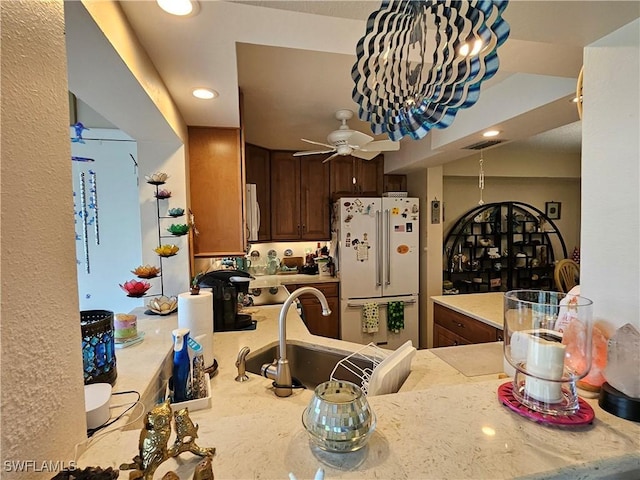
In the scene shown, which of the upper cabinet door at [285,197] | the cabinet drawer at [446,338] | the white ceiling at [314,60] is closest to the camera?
the white ceiling at [314,60]

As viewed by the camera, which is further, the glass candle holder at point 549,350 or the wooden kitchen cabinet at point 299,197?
the wooden kitchen cabinet at point 299,197

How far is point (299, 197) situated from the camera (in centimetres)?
394

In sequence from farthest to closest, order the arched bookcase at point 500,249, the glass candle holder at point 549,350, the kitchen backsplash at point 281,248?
the arched bookcase at point 500,249 < the kitchen backsplash at point 281,248 < the glass candle holder at point 549,350

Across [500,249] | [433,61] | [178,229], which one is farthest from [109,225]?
[500,249]

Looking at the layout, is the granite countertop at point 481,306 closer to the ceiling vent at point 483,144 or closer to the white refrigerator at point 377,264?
the white refrigerator at point 377,264

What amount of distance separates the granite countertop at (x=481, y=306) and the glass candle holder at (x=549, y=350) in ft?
4.12

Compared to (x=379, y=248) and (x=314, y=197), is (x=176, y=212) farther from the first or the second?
(x=379, y=248)

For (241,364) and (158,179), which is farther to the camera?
(158,179)

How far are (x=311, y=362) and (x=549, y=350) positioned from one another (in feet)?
3.83

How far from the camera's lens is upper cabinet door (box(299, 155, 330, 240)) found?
3932mm

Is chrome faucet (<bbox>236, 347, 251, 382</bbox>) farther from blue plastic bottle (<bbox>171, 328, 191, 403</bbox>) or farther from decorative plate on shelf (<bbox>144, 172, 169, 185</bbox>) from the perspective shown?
decorative plate on shelf (<bbox>144, 172, 169, 185</bbox>)

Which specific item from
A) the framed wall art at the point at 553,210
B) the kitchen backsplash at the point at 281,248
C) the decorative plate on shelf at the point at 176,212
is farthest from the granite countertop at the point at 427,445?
the framed wall art at the point at 553,210

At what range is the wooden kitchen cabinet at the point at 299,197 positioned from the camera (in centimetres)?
387

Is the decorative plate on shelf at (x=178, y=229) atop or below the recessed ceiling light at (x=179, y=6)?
below
